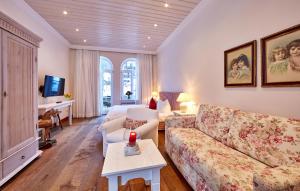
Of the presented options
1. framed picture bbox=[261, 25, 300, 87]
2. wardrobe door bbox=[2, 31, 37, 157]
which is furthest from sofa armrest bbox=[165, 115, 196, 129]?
wardrobe door bbox=[2, 31, 37, 157]

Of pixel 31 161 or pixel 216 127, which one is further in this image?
pixel 31 161

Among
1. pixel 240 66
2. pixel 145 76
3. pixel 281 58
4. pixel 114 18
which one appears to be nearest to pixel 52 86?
pixel 114 18

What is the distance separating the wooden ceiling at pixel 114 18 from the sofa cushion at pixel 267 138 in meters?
2.77

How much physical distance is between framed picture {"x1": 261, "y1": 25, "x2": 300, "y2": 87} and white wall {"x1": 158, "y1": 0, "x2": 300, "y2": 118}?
89 mm

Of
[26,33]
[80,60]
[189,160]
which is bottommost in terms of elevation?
[189,160]

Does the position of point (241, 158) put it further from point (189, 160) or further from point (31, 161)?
point (31, 161)

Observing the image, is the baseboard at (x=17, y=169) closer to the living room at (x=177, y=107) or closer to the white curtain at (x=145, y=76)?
the living room at (x=177, y=107)

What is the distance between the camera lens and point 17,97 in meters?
2.16

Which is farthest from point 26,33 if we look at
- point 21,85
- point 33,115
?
point 33,115

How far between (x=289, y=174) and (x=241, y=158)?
2.07 feet

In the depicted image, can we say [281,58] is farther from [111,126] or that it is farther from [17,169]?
[17,169]

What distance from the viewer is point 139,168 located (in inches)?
54.8

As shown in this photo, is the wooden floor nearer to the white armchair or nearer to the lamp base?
the white armchair

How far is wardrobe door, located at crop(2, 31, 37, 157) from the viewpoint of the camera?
1943 millimetres
